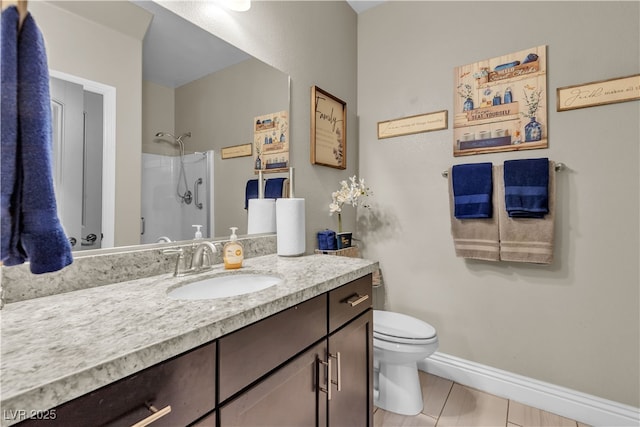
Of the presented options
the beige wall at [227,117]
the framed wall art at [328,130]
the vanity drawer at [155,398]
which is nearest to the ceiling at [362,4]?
the framed wall art at [328,130]

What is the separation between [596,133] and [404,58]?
1.22 metres

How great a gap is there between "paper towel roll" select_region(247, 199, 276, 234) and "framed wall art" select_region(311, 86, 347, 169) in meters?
0.45

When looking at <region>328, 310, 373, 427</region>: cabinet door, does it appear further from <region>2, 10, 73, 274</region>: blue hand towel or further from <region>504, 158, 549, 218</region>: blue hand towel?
<region>504, 158, 549, 218</region>: blue hand towel

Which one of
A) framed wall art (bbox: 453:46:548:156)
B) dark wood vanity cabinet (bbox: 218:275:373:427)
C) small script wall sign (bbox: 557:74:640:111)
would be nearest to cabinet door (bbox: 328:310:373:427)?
dark wood vanity cabinet (bbox: 218:275:373:427)

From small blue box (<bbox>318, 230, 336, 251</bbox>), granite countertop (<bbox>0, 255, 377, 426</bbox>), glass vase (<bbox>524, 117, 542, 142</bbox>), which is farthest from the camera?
small blue box (<bbox>318, 230, 336, 251</bbox>)

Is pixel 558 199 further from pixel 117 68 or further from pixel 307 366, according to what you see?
pixel 117 68

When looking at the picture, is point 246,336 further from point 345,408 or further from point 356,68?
point 356,68

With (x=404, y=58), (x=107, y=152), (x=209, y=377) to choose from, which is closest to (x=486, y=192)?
(x=404, y=58)

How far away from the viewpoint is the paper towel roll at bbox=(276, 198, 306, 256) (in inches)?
56.2

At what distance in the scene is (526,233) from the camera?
162 cm

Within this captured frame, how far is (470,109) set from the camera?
183 cm

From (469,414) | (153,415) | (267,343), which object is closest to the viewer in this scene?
(153,415)

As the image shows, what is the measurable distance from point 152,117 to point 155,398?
97cm

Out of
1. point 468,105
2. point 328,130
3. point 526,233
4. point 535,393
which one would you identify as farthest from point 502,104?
point 535,393
